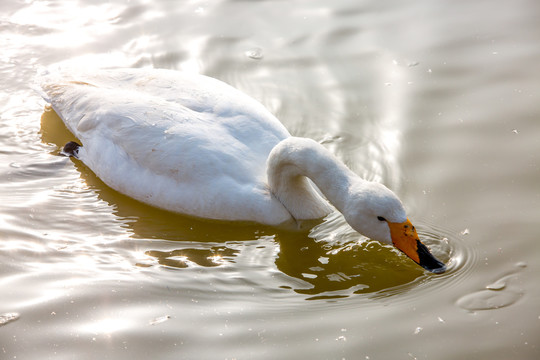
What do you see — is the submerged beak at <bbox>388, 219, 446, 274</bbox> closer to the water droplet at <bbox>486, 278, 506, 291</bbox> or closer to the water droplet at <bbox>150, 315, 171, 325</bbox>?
the water droplet at <bbox>486, 278, 506, 291</bbox>

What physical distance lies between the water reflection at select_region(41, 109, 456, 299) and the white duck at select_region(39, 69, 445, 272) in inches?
5.3

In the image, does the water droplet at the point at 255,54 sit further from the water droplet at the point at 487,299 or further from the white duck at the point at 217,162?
the water droplet at the point at 487,299

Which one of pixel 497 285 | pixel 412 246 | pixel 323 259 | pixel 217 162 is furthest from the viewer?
pixel 217 162

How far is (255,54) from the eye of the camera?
30.3 ft

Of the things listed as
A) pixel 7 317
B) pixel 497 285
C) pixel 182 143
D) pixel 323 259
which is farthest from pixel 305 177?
pixel 7 317

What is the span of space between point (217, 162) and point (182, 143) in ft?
1.19

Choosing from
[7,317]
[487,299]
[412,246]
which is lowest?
[487,299]

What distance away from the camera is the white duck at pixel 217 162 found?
6.11m

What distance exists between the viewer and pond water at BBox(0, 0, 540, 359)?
5059 millimetres

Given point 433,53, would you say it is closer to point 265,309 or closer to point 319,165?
point 319,165

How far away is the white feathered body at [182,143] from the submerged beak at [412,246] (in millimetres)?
1166

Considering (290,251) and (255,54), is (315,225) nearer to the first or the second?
(290,251)

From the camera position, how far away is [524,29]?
351 inches

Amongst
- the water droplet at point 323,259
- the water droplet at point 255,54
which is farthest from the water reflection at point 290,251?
the water droplet at point 255,54
